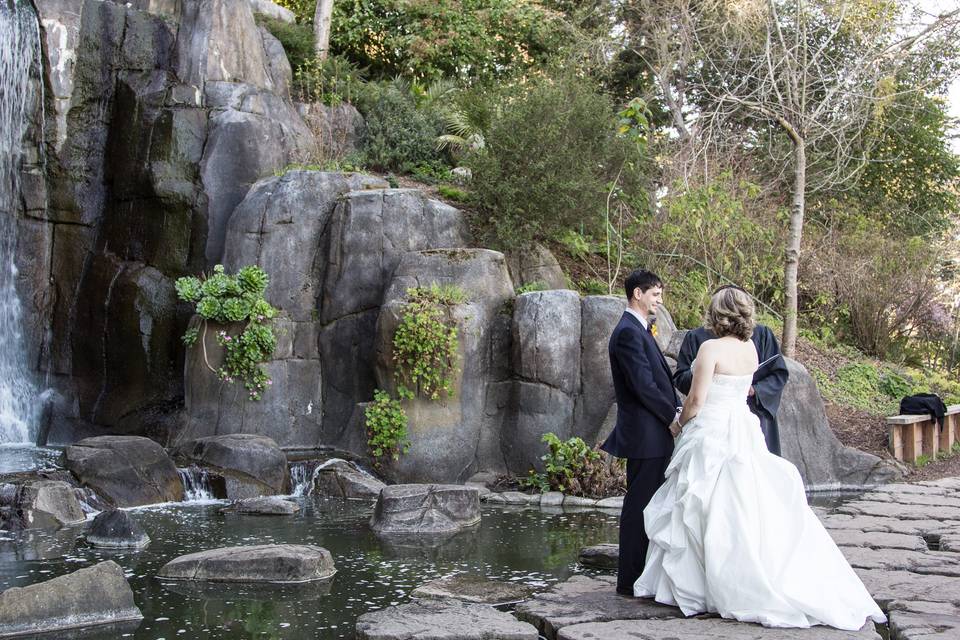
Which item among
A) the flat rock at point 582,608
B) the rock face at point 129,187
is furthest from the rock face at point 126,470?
the flat rock at point 582,608

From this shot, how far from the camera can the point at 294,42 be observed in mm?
19016

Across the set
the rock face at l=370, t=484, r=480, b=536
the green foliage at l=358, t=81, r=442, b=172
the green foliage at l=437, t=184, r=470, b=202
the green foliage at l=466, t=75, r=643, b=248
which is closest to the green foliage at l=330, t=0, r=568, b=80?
the green foliage at l=358, t=81, r=442, b=172

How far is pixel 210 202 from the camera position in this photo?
14555 millimetres

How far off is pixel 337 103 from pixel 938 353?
1289 centimetres

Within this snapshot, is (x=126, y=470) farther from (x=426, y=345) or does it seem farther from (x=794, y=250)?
(x=794, y=250)

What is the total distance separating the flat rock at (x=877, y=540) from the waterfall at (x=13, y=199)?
35.6ft

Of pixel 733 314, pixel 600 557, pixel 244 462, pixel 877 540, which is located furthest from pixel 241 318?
pixel 733 314

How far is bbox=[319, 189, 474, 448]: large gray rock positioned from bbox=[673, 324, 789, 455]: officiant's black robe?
7.24 metres

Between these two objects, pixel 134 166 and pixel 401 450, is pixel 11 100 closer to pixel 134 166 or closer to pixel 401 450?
pixel 134 166

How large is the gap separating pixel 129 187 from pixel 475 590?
1063 cm

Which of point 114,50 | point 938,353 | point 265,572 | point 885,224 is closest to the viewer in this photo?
point 265,572

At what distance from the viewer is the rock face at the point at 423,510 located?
29.0ft

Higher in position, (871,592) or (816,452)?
(816,452)

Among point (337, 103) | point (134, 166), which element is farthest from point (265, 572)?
point (337, 103)
